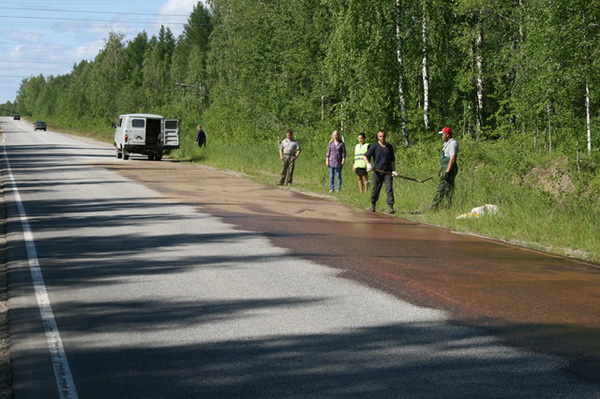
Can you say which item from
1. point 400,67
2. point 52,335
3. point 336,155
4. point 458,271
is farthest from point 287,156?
point 52,335

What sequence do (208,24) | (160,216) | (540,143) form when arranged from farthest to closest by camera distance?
(208,24), (540,143), (160,216)

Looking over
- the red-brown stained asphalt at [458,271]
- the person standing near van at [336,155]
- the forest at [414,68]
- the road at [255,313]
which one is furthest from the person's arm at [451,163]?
the forest at [414,68]

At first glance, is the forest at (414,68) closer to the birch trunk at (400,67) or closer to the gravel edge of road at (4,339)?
the birch trunk at (400,67)

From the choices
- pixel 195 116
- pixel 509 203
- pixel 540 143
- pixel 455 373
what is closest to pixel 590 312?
pixel 455 373

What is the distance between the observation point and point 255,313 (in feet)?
26.6

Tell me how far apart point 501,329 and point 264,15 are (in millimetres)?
40981

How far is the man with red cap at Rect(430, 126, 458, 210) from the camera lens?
18109 millimetres

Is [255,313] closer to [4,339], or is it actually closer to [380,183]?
[4,339]

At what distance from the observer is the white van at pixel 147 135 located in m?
42.8

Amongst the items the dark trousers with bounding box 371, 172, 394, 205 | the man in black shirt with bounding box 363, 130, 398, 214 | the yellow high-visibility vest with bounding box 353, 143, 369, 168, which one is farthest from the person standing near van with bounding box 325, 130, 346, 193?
the dark trousers with bounding box 371, 172, 394, 205

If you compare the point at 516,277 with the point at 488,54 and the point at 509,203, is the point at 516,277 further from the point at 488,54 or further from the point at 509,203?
the point at 488,54

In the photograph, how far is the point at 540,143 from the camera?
3159 centimetres

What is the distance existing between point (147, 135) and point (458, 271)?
111ft

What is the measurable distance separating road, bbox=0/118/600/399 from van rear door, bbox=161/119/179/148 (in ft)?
88.3
